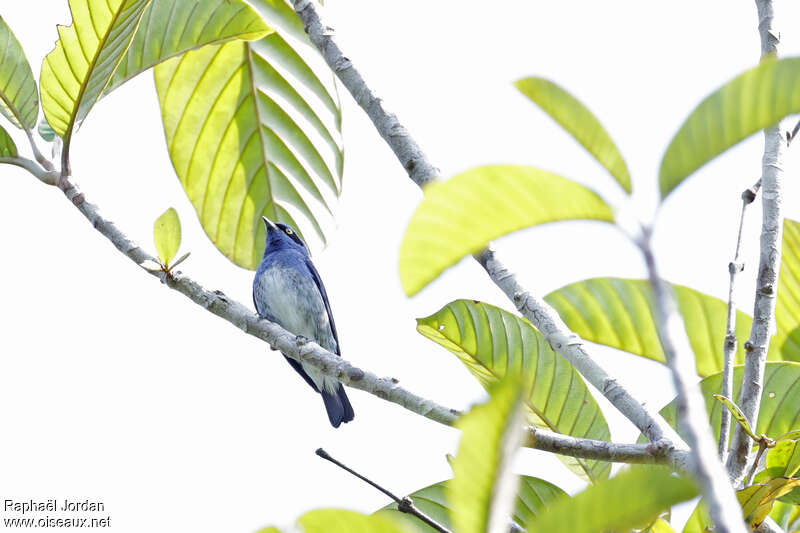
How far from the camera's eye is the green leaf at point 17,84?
2988 mm

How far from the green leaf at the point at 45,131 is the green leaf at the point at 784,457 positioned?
8.20 feet

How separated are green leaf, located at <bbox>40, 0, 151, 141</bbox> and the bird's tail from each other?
11.2 feet

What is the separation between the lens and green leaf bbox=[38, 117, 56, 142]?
302 cm

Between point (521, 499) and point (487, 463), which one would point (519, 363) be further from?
point (487, 463)

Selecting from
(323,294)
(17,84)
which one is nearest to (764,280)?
(17,84)

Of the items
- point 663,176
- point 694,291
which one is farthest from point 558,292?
point 663,176

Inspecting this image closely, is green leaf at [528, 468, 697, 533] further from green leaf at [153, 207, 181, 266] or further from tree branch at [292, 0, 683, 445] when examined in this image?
green leaf at [153, 207, 181, 266]

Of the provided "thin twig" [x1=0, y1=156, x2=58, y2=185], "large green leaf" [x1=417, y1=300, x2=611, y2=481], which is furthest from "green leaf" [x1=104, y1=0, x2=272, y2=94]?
"large green leaf" [x1=417, y1=300, x2=611, y2=481]

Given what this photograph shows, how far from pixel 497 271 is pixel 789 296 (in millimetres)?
1337

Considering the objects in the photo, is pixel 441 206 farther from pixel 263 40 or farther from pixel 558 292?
pixel 263 40

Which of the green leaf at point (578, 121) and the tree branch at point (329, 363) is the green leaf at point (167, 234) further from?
the green leaf at point (578, 121)

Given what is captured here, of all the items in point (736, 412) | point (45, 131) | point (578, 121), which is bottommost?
point (736, 412)

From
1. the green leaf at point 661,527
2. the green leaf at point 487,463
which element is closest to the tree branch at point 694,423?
the green leaf at point 487,463

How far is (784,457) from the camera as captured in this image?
215 cm
